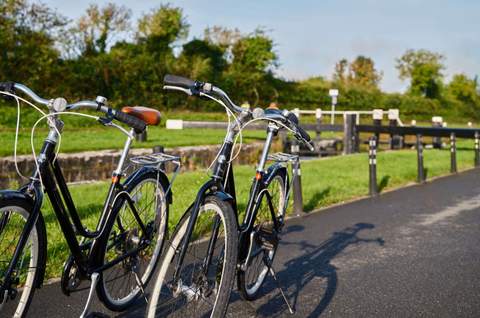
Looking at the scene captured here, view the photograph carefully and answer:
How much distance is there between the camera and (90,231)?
138 inches

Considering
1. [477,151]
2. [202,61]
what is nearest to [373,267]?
[477,151]

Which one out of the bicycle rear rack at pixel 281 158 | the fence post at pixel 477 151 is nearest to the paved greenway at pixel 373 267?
the bicycle rear rack at pixel 281 158

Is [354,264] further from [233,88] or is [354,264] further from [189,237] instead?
[233,88]

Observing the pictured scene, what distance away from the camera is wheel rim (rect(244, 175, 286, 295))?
13.2 feet

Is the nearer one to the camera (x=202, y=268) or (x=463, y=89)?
(x=202, y=268)

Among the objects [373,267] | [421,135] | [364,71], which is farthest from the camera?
[364,71]

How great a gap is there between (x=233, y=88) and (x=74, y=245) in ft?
100.0

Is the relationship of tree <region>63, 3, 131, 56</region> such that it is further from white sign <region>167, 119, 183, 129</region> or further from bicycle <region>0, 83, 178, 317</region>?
bicycle <region>0, 83, 178, 317</region>

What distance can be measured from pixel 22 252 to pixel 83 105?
0.83m

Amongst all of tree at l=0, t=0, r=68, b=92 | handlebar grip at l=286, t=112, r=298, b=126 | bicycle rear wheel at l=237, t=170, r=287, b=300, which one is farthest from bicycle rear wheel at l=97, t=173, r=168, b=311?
tree at l=0, t=0, r=68, b=92

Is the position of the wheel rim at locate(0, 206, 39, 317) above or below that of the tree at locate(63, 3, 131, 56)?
below

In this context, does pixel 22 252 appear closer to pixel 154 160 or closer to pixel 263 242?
pixel 154 160

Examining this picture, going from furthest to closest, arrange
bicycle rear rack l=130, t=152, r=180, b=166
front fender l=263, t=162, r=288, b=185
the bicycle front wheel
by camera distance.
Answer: front fender l=263, t=162, r=288, b=185, bicycle rear rack l=130, t=152, r=180, b=166, the bicycle front wheel

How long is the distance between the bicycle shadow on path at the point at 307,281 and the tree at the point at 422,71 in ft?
172
